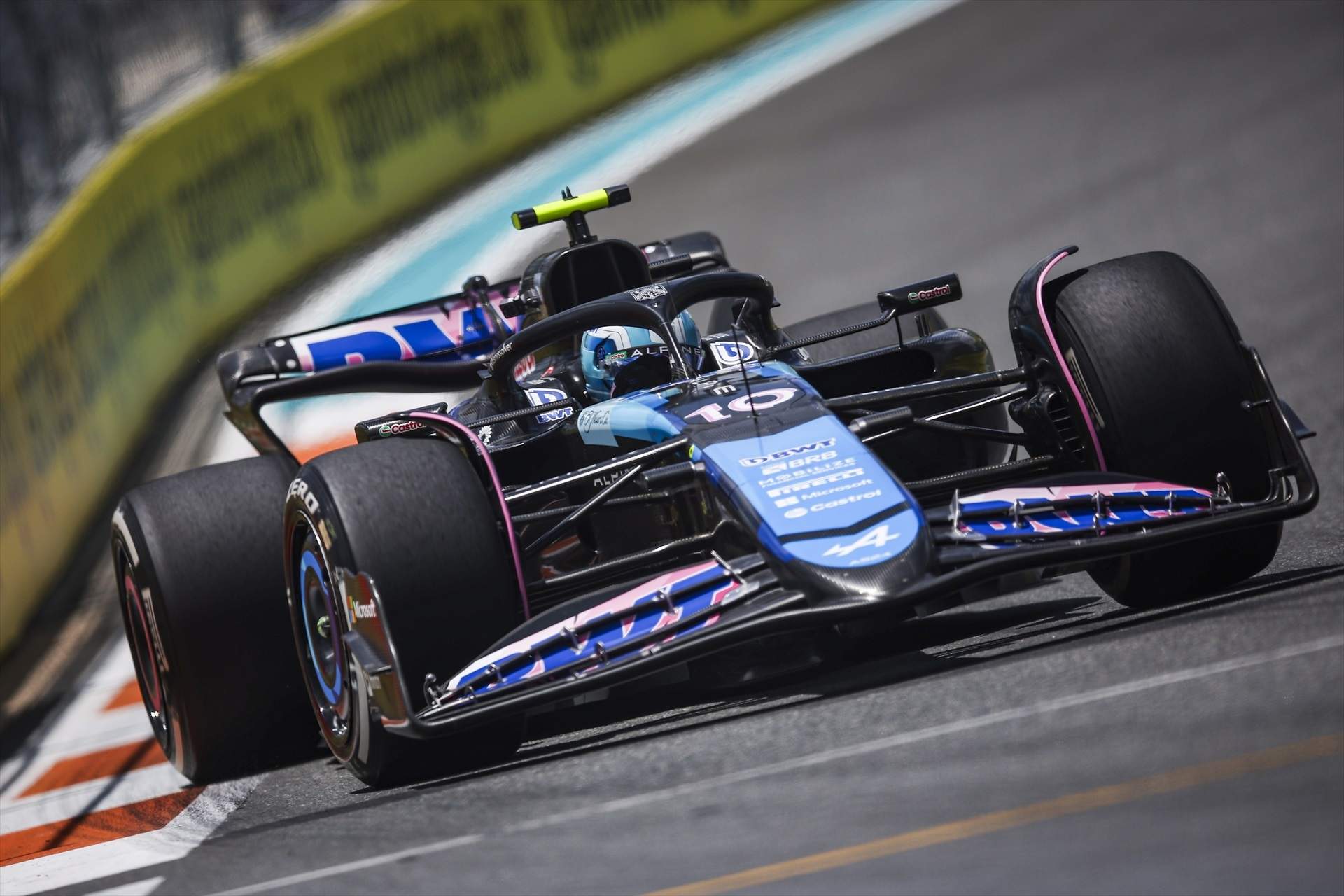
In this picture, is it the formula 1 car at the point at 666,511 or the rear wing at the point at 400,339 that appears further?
the rear wing at the point at 400,339

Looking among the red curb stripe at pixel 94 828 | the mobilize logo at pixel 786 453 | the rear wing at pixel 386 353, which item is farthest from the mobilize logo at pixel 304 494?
the rear wing at pixel 386 353

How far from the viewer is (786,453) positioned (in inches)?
219

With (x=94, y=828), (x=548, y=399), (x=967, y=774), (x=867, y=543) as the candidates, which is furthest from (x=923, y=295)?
(x=94, y=828)

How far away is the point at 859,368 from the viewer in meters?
7.17

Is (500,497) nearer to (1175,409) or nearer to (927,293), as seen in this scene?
(927,293)

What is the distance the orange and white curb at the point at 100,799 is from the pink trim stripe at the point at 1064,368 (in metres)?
2.93

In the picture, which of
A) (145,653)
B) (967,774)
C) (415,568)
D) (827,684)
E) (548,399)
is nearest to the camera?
(967,774)

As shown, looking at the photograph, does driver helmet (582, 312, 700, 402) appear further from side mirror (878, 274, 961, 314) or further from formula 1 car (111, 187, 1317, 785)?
side mirror (878, 274, 961, 314)

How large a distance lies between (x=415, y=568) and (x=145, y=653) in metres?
2.34

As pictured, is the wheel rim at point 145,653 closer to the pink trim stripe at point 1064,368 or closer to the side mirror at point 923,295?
the side mirror at point 923,295

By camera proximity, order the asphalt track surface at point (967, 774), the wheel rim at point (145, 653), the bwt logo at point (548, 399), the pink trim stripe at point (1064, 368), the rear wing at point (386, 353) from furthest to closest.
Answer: the rear wing at point (386, 353), the bwt logo at point (548, 399), the wheel rim at point (145, 653), the pink trim stripe at point (1064, 368), the asphalt track surface at point (967, 774)

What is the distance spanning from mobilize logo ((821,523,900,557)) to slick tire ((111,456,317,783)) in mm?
2417

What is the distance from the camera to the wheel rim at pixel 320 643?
231 inches

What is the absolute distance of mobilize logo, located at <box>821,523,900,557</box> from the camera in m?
5.05
